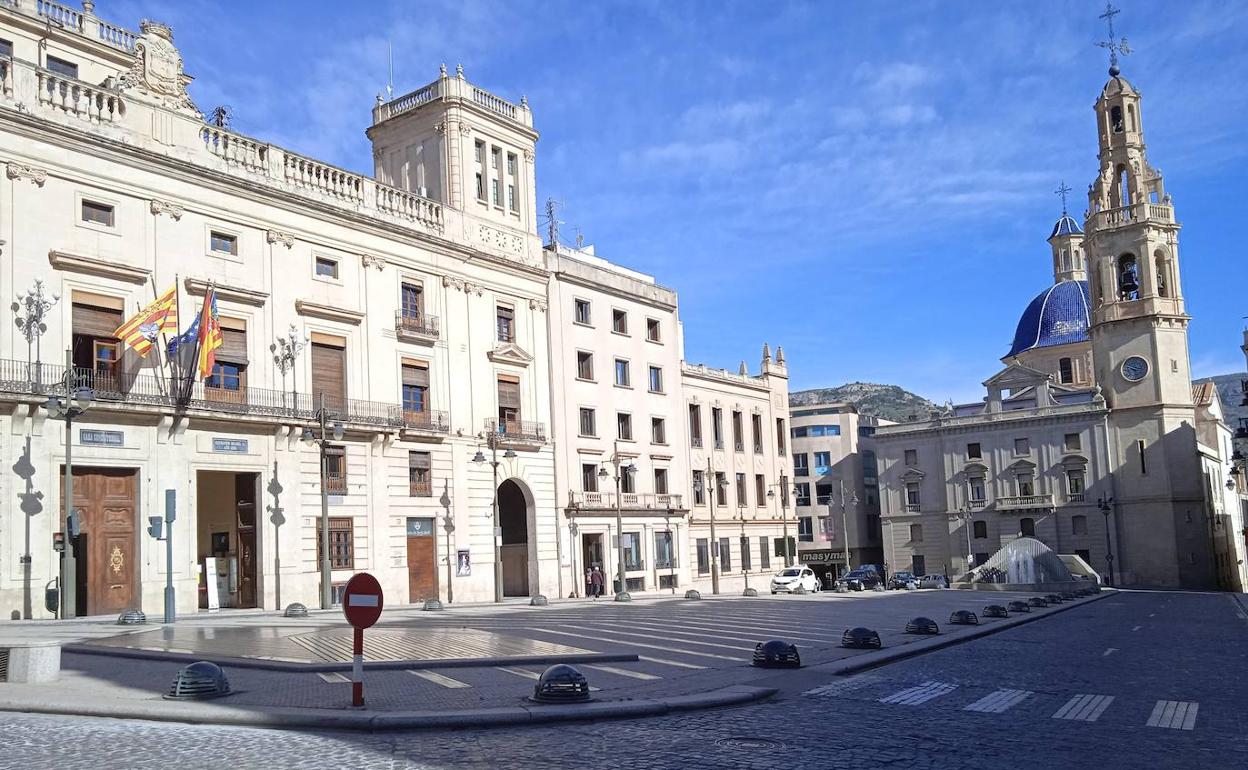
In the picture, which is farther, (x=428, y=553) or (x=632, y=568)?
(x=632, y=568)

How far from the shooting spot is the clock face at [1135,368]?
245ft

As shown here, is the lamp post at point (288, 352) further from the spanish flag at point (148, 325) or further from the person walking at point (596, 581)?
the person walking at point (596, 581)

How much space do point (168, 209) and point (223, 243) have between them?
2246 millimetres

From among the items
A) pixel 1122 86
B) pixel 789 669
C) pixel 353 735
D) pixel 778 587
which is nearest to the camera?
pixel 353 735

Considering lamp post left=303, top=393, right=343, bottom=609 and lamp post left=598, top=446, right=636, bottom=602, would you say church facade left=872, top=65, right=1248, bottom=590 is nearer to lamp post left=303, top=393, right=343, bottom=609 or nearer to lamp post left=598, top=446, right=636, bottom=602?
lamp post left=598, top=446, right=636, bottom=602

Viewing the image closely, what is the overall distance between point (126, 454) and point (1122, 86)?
7478 centimetres

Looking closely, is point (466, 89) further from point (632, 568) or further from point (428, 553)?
point (632, 568)

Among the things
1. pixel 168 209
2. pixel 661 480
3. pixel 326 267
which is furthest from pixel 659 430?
pixel 168 209

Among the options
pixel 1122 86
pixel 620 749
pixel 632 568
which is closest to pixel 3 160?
pixel 620 749

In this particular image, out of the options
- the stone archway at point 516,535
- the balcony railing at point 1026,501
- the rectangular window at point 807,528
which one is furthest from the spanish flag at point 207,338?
the rectangular window at point 807,528

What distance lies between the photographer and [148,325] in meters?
30.7

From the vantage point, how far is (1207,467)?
265 ft

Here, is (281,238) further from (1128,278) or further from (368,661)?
(1128,278)

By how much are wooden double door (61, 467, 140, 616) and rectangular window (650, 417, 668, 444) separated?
2848 centimetres
